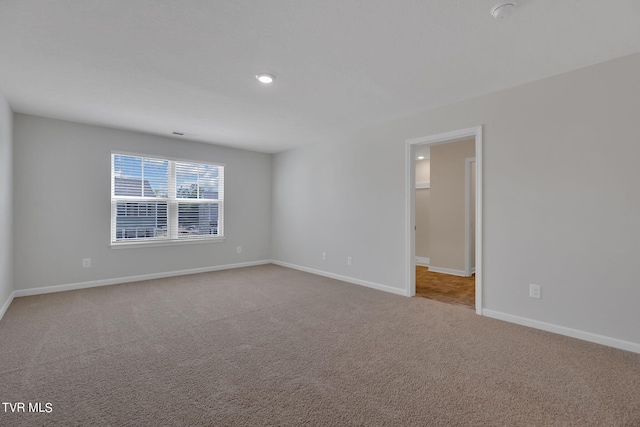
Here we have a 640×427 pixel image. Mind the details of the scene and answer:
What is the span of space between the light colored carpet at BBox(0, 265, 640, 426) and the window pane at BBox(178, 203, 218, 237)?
2024 millimetres

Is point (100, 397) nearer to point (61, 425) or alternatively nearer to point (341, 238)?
point (61, 425)

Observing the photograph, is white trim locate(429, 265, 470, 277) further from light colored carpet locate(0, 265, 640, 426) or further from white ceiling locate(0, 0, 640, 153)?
white ceiling locate(0, 0, 640, 153)

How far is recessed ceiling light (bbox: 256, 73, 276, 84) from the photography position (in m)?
2.82

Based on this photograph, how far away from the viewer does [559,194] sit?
2857mm

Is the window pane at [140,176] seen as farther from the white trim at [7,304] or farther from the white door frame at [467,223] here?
the white door frame at [467,223]

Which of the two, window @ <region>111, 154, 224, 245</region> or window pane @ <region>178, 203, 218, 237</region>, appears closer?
window @ <region>111, 154, 224, 245</region>

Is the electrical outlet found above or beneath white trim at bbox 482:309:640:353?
above

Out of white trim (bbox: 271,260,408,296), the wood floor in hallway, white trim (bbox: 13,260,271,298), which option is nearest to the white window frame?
white trim (bbox: 13,260,271,298)

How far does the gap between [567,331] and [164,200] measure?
5.67 meters

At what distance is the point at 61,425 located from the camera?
162cm

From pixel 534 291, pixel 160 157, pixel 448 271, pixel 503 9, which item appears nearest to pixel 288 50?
pixel 503 9

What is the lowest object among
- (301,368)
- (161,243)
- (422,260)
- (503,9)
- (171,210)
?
(301,368)

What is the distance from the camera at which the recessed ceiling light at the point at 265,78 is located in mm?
2820

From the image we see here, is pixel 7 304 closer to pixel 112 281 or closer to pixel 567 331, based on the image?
pixel 112 281
